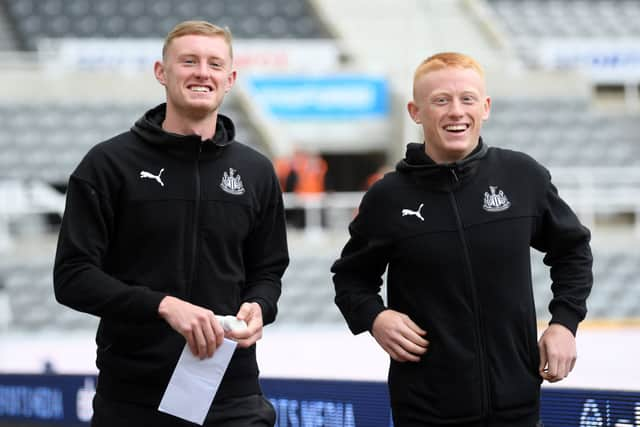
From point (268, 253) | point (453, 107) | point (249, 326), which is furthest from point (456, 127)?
point (249, 326)

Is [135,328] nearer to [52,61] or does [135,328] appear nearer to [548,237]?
[548,237]

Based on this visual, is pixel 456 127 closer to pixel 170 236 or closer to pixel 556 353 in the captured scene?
pixel 556 353

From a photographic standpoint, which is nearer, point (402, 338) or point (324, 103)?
point (402, 338)

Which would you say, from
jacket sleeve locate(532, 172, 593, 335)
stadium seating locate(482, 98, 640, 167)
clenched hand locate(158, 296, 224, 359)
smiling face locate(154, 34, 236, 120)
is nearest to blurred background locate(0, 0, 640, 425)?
stadium seating locate(482, 98, 640, 167)

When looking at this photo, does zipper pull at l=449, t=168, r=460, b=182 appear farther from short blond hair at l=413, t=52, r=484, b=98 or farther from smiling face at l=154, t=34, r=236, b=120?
smiling face at l=154, t=34, r=236, b=120

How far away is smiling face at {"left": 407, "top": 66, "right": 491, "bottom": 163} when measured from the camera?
289 centimetres

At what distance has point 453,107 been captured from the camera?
2887 millimetres

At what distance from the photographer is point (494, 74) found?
58.4 feet

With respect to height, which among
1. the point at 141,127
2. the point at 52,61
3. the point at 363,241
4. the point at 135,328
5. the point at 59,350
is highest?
the point at 52,61

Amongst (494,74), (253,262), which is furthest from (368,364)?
(494,74)

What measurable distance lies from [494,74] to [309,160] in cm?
411

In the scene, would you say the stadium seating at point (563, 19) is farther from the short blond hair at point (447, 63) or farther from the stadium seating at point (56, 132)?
the short blond hair at point (447, 63)

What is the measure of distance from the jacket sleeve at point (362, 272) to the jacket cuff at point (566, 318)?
1.33 ft

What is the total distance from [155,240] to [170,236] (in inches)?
1.4
